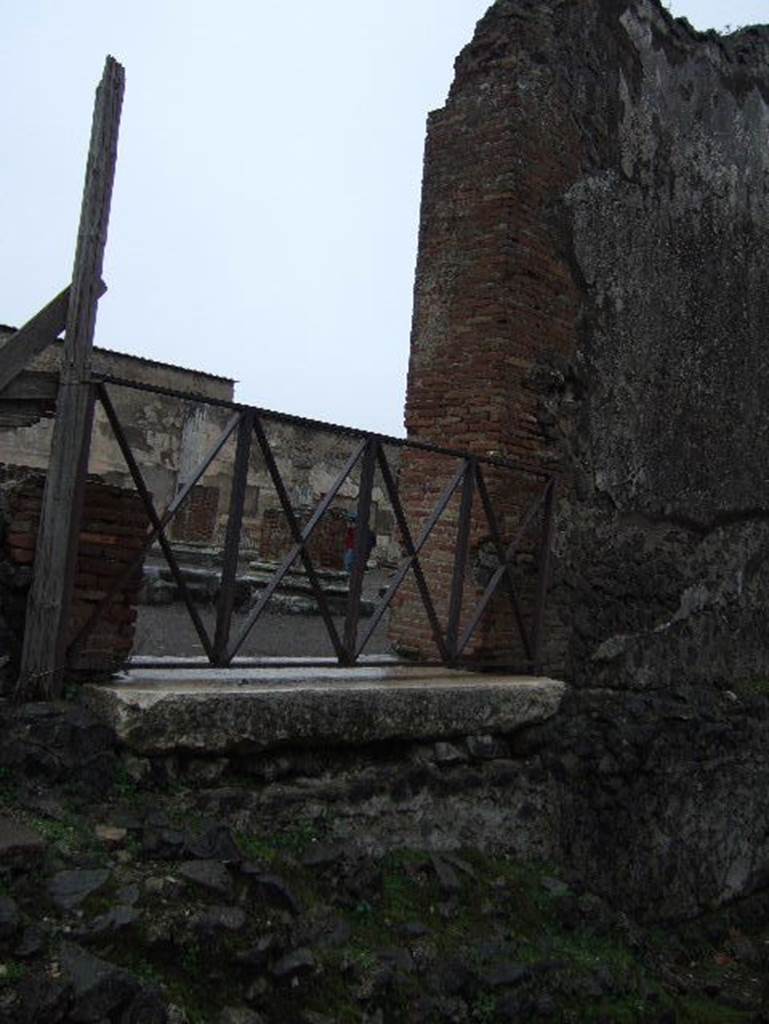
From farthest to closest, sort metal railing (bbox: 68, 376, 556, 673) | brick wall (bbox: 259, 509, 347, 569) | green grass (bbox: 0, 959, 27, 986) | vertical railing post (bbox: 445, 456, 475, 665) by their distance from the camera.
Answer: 1. brick wall (bbox: 259, 509, 347, 569)
2. vertical railing post (bbox: 445, 456, 475, 665)
3. metal railing (bbox: 68, 376, 556, 673)
4. green grass (bbox: 0, 959, 27, 986)

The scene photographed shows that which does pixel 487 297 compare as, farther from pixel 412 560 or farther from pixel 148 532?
pixel 148 532

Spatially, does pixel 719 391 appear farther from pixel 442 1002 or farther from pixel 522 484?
pixel 442 1002

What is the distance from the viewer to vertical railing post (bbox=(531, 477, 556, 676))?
4.75 m

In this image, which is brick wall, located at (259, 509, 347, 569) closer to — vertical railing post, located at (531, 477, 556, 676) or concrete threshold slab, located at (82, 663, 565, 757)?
vertical railing post, located at (531, 477, 556, 676)

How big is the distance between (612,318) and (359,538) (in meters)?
2.30

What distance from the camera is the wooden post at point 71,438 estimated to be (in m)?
3.10

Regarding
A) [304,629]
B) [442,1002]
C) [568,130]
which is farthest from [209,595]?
[442,1002]

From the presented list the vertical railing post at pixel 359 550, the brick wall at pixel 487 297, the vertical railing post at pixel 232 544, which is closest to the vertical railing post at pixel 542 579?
the brick wall at pixel 487 297

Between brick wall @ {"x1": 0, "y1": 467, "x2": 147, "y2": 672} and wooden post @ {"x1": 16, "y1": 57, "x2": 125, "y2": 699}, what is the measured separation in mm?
55

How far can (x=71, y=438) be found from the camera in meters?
3.15

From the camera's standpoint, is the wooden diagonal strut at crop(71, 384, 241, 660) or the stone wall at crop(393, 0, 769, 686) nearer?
the wooden diagonal strut at crop(71, 384, 241, 660)

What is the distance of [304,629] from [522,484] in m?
3.91

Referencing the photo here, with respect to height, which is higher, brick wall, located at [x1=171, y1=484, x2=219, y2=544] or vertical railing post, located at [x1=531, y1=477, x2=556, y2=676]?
brick wall, located at [x1=171, y1=484, x2=219, y2=544]

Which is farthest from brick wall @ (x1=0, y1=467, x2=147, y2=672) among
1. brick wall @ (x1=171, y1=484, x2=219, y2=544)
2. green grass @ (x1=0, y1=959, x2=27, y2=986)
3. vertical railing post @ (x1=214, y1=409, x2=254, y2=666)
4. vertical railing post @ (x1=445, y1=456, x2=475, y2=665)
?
brick wall @ (x1=171, y1=484, x2=219, y2=544)
